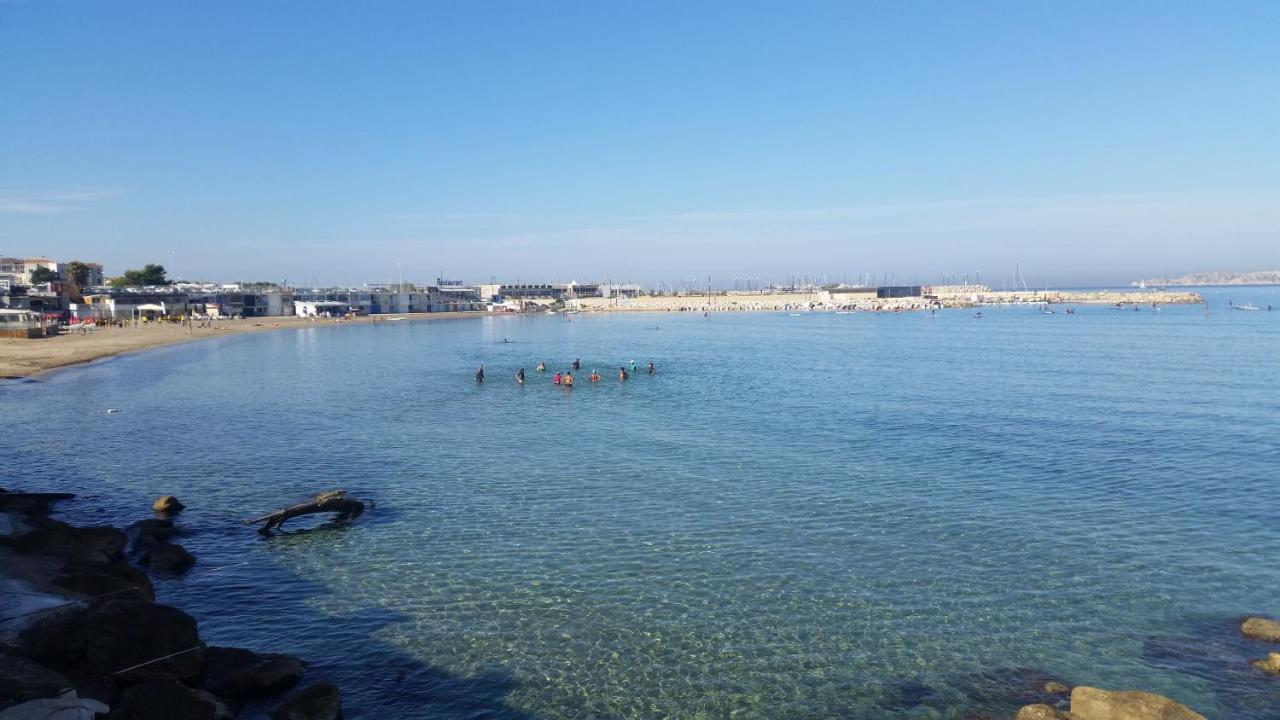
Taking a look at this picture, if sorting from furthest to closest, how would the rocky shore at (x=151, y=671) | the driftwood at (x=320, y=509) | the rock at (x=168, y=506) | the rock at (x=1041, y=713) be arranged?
the rock at (x=168, y=506) < the driftwood at (x=320, y=509) < the rock at (x=1041, y=713) < the rocky shore at (x=151, y=671)

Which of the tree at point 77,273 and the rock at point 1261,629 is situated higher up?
the tree at point 77,273

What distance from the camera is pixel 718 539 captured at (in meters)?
21.1

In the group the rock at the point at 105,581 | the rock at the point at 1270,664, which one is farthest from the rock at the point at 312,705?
the rock at the point at 1270,664

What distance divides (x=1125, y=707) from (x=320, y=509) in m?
20.5

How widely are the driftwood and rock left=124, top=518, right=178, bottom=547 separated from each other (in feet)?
6.54

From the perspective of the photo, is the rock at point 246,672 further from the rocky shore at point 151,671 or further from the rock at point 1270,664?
the rock at point 1270,664

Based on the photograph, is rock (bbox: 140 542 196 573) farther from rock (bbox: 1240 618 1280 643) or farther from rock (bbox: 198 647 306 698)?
rock (bbox: 1240 618 1280 643)

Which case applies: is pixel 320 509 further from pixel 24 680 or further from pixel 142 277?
pixel 142 277

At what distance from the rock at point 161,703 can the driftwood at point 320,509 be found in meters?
10.8

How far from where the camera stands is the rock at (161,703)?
10.6 meters

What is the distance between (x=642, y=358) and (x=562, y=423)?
39.9 m

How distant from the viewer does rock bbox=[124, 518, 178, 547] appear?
20.2 meters

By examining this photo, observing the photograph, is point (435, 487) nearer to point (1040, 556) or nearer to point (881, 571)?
point (881, 571)

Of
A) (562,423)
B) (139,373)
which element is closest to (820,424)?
(562,423)
